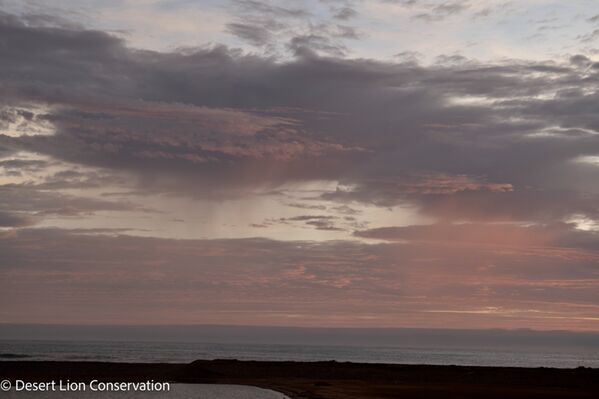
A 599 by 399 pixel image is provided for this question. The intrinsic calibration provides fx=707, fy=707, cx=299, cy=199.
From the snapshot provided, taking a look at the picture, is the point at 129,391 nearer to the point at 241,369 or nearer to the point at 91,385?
the point at 91,385

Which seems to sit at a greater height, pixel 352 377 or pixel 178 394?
pixel 352 377

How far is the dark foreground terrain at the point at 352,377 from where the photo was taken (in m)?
62.7

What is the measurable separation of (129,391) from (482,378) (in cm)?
4153

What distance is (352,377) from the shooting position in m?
83.0

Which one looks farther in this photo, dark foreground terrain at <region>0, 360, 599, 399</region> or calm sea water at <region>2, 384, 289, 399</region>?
dark foreground terrain at <region>0, 360, 599, 399</region>

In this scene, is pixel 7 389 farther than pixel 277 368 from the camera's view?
No

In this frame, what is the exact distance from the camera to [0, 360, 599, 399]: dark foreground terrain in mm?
62688

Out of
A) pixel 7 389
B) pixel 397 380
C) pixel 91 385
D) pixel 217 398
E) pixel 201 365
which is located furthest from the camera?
pixel 201 365

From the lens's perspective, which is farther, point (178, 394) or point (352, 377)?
point (352, 377)

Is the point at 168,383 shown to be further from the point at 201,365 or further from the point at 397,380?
the point at 397,380

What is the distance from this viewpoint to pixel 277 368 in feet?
303

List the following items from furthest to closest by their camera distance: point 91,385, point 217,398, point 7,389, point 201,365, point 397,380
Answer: point 201,365
point 397,380
point 91,385
point 7,389
point 217,398

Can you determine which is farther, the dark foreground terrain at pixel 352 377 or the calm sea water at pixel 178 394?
the dark foreground terrain at pixel 352 377

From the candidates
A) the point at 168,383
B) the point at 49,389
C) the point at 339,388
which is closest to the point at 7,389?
the point at 49,389
